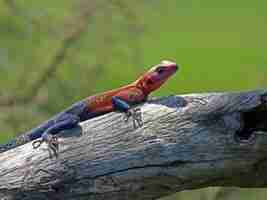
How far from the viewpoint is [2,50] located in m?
5.57

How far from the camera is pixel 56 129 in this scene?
306 centimetres

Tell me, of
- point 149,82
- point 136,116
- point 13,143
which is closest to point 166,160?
point 136,116

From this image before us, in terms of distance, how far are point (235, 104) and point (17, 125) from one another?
3.32 m

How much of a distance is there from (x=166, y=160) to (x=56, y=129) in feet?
2.59

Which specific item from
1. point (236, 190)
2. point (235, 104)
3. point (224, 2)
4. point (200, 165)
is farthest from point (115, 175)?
point (224, 2)

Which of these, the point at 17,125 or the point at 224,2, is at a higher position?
the point at 224,2

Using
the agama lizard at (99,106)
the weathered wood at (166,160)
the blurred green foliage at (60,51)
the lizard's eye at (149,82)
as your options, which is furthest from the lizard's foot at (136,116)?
the blurred green foliage at (60,51)

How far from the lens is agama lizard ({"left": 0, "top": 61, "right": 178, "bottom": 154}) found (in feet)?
9.95

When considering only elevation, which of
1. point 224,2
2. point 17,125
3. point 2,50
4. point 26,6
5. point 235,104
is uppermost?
point 224,2

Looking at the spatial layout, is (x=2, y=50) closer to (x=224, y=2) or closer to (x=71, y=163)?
(x=71, y=163)

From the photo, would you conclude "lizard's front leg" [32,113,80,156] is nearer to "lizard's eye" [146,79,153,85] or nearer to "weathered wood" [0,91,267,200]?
"weathered wood" [0,91,267,200]

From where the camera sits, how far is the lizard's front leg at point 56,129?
257cm

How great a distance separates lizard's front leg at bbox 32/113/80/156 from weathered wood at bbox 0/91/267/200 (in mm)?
91

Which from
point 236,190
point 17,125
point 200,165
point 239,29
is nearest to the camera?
point 200,165
